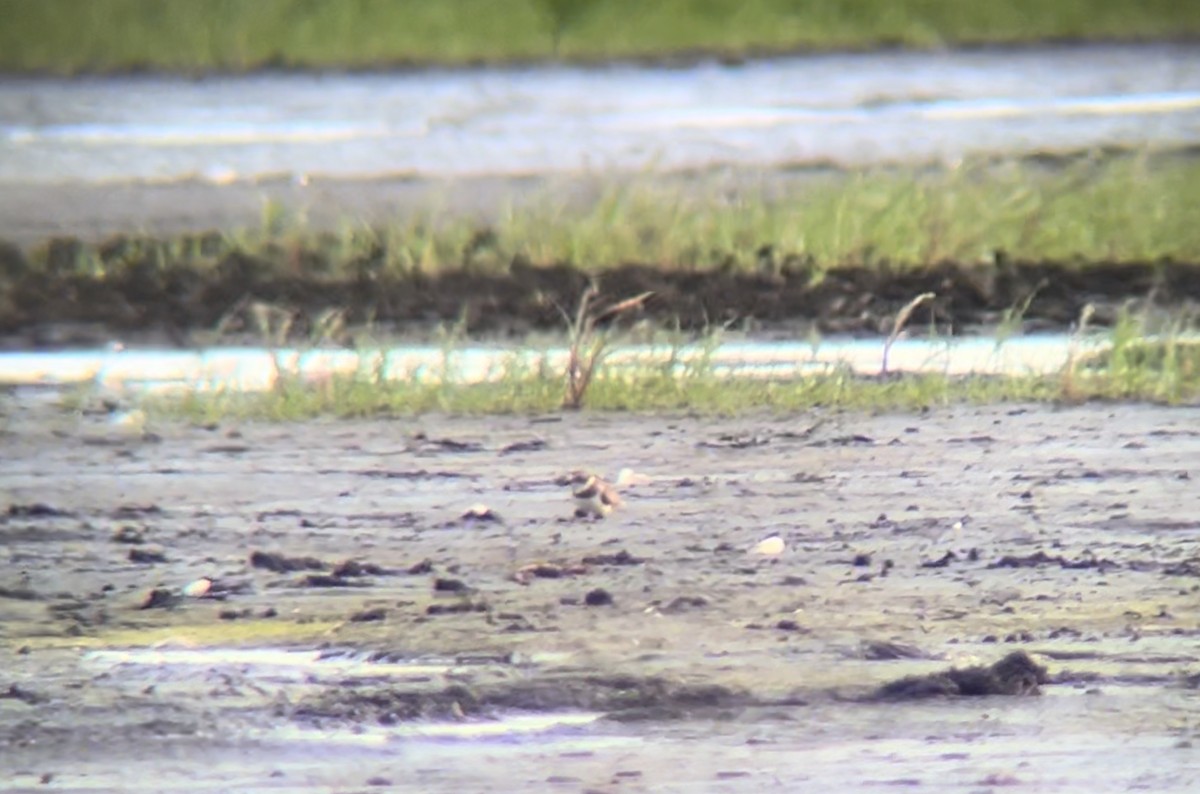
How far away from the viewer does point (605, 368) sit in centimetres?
607

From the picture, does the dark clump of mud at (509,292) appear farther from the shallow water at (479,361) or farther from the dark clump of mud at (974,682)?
the dark clump of mud at (974,682)

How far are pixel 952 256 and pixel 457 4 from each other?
267 inches

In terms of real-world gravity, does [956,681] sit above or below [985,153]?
below

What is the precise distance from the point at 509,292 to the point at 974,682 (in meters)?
3.98

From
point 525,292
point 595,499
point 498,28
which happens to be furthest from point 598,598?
point 498,28

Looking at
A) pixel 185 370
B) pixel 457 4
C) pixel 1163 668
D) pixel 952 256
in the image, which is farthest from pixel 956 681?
pixel 457 4

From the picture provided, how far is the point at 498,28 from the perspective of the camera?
513 inches

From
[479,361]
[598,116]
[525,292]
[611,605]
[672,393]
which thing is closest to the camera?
[611,605]

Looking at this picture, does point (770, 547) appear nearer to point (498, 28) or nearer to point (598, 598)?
point (598, 598)

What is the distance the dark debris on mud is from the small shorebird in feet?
6.68

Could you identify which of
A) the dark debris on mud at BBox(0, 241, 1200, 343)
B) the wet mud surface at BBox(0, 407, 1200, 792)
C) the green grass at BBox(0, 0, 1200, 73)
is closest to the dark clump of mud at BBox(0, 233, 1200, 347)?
the dark debris on mud at BBox(0, 241, 1200, 343)

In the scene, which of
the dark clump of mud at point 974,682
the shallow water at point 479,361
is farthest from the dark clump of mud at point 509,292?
the dark clump of mud at point 974,682

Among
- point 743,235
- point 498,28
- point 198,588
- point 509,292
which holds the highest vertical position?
point 498,28

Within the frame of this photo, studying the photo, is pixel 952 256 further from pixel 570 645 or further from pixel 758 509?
pixel 570 645
